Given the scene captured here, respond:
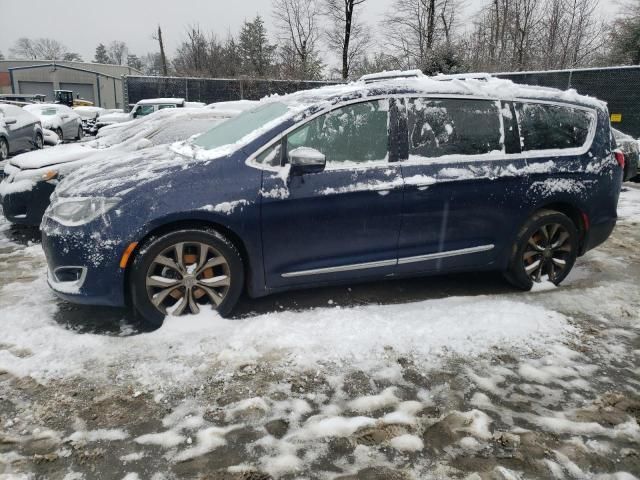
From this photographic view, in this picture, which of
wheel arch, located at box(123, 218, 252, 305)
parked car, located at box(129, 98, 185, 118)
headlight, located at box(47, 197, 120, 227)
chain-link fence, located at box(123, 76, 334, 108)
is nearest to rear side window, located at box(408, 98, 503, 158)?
wheel arch, located at box(123, 218, 252, 305)

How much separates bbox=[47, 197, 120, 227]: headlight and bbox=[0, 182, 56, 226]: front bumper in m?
2.56

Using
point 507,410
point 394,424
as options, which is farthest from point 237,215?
point 507,410

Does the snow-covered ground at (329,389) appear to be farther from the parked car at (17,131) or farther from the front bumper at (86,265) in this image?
the parked car at (17,131)

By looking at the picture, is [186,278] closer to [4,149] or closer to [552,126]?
[552,126]

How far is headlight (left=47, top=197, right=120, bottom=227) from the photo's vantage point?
3322 millimetres

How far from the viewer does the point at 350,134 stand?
3.70 meters

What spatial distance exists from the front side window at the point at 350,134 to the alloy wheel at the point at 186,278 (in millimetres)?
955

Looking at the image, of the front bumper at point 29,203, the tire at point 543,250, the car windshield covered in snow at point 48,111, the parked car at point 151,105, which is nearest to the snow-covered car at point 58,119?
the car windshield covered in snow at point 48,111

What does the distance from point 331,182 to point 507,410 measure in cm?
185

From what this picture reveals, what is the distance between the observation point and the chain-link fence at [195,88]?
74.5ft

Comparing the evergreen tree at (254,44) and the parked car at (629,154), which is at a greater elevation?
the evergreen tree at (254,44)

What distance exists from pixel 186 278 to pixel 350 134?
157 cm

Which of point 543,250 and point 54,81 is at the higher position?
point 54,81

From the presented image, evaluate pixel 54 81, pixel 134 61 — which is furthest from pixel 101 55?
pixel 54 81
